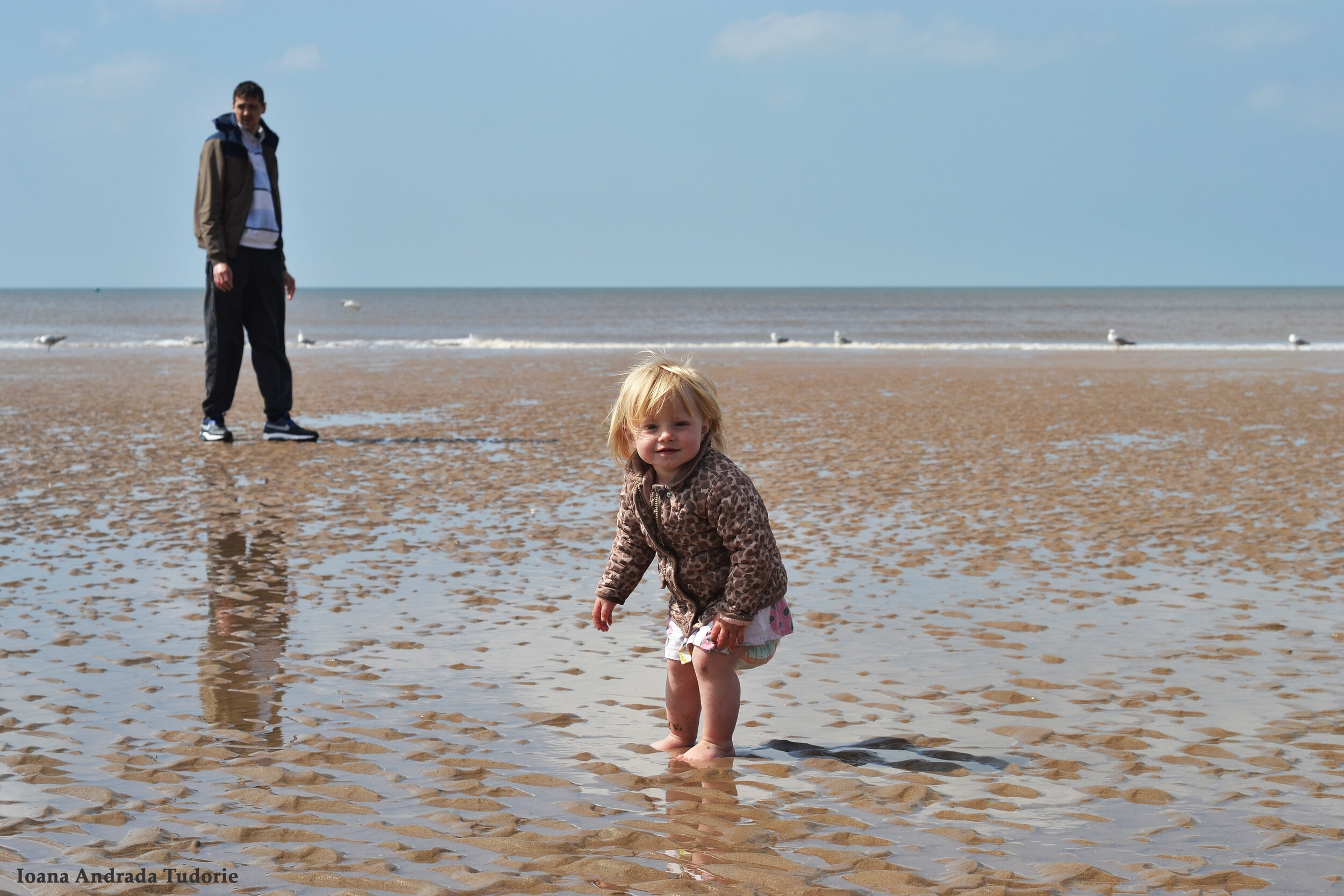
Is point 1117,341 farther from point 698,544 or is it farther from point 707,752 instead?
point 707,752

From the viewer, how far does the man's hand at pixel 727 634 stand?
3240mm

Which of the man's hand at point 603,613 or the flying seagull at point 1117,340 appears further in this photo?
the flying seagull at point 1117,340

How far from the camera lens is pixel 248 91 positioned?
29.3 feet

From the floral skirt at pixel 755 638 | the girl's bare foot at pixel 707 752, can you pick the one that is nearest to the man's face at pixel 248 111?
the floral skirt at pixel 755 638

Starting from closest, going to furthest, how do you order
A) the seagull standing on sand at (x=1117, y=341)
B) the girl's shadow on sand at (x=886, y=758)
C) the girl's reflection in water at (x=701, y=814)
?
1. the girl's reflection in water at (x=701, y=814)
2. the girl's shadow on sand at (x=886, y=758)
3. the seagull standing on sand at (x=1117, y=341)

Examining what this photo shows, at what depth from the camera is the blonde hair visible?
3.26 metres

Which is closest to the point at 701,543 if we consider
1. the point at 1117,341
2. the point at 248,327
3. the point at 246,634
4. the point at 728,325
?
the point at 246,634

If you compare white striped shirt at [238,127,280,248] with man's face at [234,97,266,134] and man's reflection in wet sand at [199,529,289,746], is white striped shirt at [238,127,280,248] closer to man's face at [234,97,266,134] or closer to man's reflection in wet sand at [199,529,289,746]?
man's face at [234,97,266,134]

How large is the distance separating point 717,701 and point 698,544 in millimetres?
414

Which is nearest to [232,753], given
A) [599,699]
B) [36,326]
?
[599,699]

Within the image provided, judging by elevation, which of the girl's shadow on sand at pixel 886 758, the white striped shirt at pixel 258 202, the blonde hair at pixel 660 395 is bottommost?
the girl's shadow on sand at pixel 886 758

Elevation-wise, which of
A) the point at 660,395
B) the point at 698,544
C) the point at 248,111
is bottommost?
the point at 698,544

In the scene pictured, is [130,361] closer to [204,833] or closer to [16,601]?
[16,601]

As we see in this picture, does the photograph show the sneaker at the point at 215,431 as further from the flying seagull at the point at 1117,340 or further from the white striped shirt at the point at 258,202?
the flying seagull at the point at 1117,340
